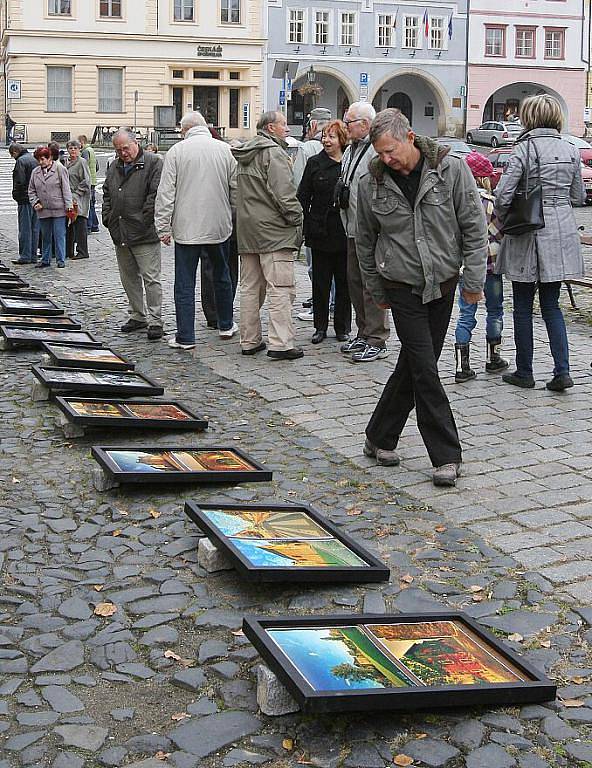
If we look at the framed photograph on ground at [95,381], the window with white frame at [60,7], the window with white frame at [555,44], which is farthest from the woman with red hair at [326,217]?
the window with white frame at [555,44]

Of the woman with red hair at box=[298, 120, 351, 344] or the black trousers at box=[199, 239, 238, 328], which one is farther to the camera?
the black trousers at box=[199, 239, 238, 328]

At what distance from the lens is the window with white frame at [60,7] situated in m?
57.9

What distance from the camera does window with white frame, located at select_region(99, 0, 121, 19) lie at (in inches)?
2317

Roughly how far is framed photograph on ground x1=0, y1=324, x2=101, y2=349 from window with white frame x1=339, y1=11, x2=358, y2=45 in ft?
184

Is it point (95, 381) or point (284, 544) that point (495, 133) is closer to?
point (95, 381)

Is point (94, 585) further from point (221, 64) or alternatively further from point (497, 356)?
point (221, 64)

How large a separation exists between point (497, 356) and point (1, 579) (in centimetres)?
524

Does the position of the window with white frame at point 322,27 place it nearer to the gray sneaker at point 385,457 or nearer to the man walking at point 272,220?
the man walking at point 272,220

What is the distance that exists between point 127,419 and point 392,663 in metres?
3.72

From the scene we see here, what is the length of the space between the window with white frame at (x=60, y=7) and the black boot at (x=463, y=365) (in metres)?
53.5

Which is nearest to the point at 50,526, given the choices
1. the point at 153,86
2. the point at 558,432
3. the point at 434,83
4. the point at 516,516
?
the point at 516,516

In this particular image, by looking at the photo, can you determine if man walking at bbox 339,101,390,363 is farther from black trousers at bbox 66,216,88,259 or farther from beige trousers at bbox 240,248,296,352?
black trousers at bbox 66,216,88,259

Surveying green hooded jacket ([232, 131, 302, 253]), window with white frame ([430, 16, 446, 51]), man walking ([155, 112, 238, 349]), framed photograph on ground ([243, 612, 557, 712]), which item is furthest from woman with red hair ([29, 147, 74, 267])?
window with white frame ([430, 16, 446, 51])

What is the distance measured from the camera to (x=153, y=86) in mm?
59875
